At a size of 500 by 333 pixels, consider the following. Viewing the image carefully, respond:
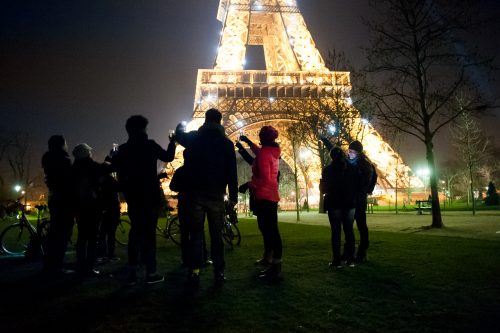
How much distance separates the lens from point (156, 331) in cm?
299

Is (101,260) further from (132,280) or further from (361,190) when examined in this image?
(361,190)

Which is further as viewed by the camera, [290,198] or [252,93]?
[290,198]

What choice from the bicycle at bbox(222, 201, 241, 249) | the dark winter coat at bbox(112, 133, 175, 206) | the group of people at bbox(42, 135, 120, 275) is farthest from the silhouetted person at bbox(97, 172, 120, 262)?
the dark winter coat at bbox(112, 133, 175, 206)

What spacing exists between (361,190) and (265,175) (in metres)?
2.06

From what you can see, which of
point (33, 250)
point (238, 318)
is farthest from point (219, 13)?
point (238, 318)

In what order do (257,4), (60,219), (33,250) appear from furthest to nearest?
(257,4), (33,250), (60,219)

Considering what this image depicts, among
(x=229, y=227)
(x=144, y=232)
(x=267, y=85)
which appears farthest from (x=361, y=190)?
(x=267, y=85)

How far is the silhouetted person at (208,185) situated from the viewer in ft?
15.2

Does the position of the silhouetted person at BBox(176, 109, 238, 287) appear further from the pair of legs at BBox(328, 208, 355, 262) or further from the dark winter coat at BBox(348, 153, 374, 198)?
the dark winter coat at BBox(348, 153, 374, 198)

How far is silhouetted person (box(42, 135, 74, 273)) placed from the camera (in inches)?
221

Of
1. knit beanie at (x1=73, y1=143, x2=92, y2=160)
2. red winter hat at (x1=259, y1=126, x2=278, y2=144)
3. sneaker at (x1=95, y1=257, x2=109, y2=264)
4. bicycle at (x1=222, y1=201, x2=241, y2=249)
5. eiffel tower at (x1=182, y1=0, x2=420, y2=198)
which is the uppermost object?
eiffel tower at (x1=182, y1=0, x2=420, y2=198)

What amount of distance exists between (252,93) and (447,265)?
32176 millimetres

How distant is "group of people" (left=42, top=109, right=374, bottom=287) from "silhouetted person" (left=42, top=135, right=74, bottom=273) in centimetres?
1

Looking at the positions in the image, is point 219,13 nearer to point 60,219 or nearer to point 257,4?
point 257,4
